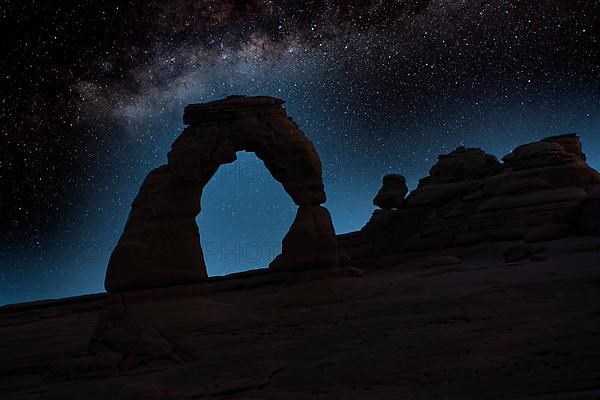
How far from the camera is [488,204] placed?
2528cm

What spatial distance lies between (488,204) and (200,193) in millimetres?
14429

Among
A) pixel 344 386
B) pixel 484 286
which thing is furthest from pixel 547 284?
pixel 344 386

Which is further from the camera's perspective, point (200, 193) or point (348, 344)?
point (200, 193)

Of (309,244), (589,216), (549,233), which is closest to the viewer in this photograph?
(309,244)

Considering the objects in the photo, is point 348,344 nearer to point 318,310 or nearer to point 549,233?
point 318,310

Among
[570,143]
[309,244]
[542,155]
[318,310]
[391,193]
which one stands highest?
[391,193]

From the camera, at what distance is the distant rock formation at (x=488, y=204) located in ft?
73.4

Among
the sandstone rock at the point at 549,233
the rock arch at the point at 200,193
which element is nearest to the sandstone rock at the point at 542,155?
the sandstone rock at the point at 549,233

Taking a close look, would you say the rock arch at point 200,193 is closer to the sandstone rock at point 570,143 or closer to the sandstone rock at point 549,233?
the sandstone rock at point 549,233

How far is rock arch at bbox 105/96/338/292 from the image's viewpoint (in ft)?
47.1

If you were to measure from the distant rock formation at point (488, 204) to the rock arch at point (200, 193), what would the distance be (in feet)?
29.5

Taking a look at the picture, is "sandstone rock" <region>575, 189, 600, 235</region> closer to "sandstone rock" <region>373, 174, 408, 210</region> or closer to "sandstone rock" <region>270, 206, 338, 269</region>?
"sandstone rock" <region>270, 206, 338, 269</region>

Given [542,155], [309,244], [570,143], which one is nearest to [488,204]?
[542,155]

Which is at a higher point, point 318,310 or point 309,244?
point 309,244
